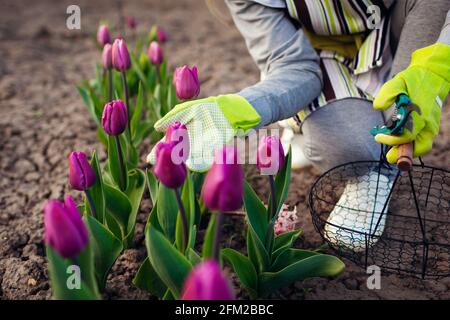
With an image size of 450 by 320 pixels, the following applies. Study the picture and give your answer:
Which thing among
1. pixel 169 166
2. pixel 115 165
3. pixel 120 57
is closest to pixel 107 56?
pixel 120 57

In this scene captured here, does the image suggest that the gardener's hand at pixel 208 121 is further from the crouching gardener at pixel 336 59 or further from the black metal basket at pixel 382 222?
the black metal basket at pixel 382 222

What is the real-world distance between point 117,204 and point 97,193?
0.26 ft

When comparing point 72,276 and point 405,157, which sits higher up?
point 405,157

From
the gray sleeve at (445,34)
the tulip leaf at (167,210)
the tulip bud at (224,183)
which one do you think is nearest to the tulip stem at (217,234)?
the tulip bud at (224,183)

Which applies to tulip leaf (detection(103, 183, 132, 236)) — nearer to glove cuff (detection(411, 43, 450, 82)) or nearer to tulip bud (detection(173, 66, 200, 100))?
tulip bud (detection(173, 66, 200, 100))

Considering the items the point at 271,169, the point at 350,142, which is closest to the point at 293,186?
the point at 350,142

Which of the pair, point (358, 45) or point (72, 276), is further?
point (358, 45)

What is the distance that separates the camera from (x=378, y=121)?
1.63 metres

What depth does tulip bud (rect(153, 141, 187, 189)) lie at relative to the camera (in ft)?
2.99

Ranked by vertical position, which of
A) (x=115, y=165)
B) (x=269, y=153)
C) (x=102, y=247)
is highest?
(x=269, y=153)

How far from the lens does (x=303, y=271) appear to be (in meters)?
1.18

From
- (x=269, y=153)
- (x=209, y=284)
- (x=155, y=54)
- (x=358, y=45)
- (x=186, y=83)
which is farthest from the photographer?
(x=155, y=54)

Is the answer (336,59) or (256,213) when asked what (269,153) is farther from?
(336,59)

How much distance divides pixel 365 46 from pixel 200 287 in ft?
3.80
